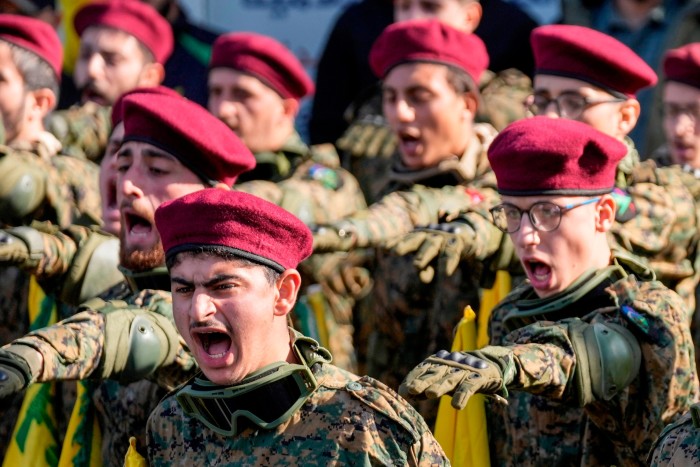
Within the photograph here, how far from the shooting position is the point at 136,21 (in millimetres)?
10352

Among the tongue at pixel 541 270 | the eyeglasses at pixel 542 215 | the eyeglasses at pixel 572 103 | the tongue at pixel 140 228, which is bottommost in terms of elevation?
the tongue at pixel 140 228

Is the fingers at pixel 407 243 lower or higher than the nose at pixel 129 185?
higher

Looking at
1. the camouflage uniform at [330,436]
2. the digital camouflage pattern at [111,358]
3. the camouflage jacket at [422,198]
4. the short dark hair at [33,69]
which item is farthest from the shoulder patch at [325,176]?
the camouflage uniform at [330,436]

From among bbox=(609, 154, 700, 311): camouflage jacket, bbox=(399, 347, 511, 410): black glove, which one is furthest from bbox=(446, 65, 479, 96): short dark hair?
bbox=(399, 347, 511, 410): black glove

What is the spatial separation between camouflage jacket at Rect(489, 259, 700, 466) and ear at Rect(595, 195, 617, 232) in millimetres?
142

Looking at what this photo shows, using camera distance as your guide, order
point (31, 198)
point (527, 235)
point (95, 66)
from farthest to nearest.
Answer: point (95, 66)
point (31, 198)
point (527, 235)

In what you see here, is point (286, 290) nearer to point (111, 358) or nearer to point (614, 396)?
point (111, 358)

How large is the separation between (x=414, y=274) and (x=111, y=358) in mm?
2327

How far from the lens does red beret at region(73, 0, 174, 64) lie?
1034cm

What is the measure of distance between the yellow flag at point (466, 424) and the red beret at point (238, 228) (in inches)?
50.2

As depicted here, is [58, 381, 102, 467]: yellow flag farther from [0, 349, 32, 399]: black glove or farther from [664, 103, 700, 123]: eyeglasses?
[664, 103, 700, 123]: eyeglasses

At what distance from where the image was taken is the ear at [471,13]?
998cm

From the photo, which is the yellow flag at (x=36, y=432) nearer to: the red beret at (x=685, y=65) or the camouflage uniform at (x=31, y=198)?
the camouflage uniform at (x=31, y=198)

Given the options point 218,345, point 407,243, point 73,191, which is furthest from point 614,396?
point 73,191
